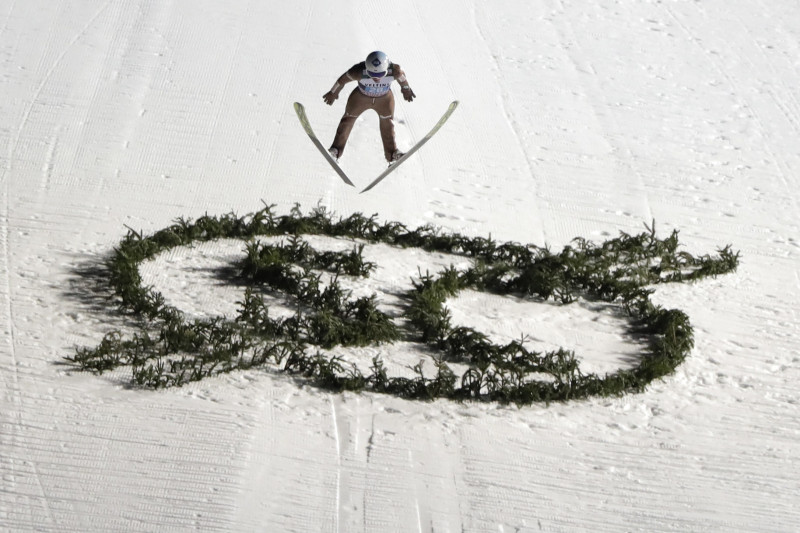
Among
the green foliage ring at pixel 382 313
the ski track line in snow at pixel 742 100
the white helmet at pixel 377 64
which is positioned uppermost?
the ski track line in snow at pixel 742 100

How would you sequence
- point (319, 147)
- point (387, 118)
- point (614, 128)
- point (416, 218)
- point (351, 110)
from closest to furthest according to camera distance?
point (351, 110), point (387, 118), point (319, 147), point (416, 218), point (614, 128)

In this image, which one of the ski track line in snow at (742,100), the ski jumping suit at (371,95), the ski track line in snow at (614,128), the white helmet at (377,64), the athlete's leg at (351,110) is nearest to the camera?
the white helmet at (377,64)

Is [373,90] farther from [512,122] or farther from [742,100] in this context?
[742,100]

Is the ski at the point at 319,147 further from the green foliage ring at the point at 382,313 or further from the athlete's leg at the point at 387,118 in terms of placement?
the green foliage ring at the point at 382,313

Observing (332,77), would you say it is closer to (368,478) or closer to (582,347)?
(582,347)

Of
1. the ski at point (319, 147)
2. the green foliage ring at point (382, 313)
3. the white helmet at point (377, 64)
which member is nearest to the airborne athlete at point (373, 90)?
the white helmet at point (377, 64)

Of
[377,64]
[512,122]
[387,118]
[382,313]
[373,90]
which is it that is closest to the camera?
[377,64]

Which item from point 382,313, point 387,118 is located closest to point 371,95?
point 387,118

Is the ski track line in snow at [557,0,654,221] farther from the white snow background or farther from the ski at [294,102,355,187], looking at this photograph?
the ski at [294,102,355,187]

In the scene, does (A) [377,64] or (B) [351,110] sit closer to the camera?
(A) [377,64]
